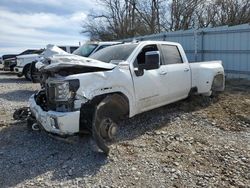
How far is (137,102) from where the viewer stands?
5.95 m

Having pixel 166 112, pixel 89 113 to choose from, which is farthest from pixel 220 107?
pixel 89 113

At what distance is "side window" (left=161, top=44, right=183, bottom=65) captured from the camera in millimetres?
7048

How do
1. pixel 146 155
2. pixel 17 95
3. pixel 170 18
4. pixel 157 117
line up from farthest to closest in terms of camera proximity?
pixel 170 18 < pixel 17 95 < pixel 157 117 < pixel 146 155

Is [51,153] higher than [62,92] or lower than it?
lower

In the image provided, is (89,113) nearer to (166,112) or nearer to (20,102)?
(166,112)

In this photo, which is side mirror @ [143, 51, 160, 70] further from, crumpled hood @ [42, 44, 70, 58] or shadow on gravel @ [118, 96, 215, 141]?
crumpled hood @ [42, 44, 70, 58]

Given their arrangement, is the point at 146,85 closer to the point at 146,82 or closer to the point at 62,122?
the point at 146,82

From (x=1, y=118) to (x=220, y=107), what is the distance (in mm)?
5270

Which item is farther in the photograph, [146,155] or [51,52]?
[51,52]

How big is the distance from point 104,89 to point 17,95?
706 cm

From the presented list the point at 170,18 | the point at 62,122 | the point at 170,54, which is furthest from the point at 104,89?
the point at 170,18

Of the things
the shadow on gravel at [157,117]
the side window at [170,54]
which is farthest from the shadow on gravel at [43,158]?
the side window at [170,54]

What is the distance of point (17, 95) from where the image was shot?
11398 millimetres

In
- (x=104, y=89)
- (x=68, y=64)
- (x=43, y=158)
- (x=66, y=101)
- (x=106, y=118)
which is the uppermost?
(x=68, y=64)
